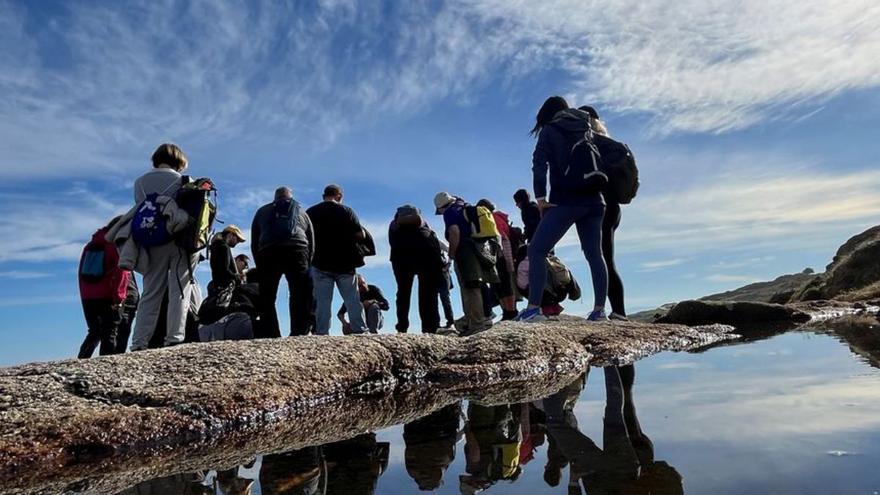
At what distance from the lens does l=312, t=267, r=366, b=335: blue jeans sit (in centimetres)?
763

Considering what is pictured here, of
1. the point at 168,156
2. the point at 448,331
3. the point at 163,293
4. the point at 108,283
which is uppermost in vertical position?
the point at 168,156

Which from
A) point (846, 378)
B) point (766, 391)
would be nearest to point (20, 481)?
point (766, 391)

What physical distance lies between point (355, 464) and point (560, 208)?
178 inches

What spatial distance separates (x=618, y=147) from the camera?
693 cm

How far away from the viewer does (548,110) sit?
6906mm

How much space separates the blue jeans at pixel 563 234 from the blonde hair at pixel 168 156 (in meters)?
3.78

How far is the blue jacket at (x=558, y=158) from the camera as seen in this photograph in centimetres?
637

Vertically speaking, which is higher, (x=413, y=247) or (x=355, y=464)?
(x=413, y=247)

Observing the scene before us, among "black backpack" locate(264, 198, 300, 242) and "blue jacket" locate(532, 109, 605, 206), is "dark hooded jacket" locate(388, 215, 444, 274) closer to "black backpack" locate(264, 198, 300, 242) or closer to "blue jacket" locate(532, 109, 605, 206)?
"black backpack" locate(264, 198, 300, 242)

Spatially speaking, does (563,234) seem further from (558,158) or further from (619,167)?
(619,167)

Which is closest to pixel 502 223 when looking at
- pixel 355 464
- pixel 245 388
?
pixel 245 388

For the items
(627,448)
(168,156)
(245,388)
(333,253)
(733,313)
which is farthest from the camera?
(733,313)

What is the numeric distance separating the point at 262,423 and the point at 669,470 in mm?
2442

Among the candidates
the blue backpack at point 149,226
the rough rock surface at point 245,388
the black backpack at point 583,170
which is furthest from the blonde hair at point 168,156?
the black backpack at point 583,170
